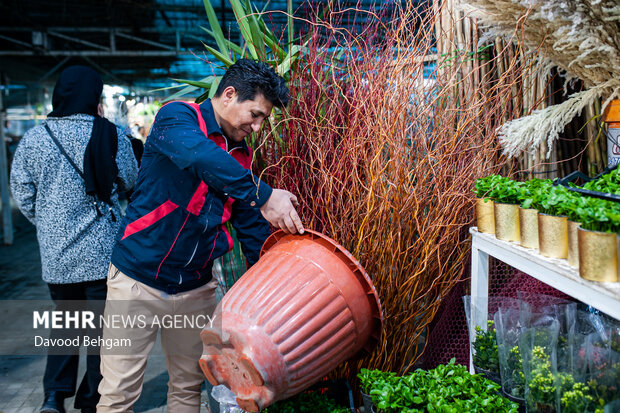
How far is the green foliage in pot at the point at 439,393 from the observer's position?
49.3 inches

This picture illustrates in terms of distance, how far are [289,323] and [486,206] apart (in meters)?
0.68

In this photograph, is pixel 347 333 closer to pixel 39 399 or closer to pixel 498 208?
pixel 498 208

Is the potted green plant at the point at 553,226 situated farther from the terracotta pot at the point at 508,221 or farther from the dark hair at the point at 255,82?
the dark hair at the point at 255,82

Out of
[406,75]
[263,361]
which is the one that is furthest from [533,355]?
[406,75]

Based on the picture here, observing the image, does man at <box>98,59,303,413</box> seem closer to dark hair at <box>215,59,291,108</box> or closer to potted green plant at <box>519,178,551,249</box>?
dark hair at <box>215,59,291,108</box>

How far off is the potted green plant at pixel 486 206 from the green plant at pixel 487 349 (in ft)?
1.09

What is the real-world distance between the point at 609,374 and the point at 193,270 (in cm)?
124

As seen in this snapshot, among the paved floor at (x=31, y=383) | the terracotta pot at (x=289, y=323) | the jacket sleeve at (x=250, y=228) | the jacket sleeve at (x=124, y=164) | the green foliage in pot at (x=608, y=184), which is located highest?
the jacket sleeve at (x=124, y=164)

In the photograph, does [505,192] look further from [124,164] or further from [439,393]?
[124,164]

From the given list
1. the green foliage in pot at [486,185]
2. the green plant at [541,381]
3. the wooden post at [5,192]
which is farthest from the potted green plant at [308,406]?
the wooden post at [5,192]

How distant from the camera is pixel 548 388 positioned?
1181 millimetres

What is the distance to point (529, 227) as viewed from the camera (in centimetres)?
118

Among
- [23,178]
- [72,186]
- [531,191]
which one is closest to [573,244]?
[531,191]

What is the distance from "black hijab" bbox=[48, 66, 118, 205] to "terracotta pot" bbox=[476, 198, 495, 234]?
5.05ft
